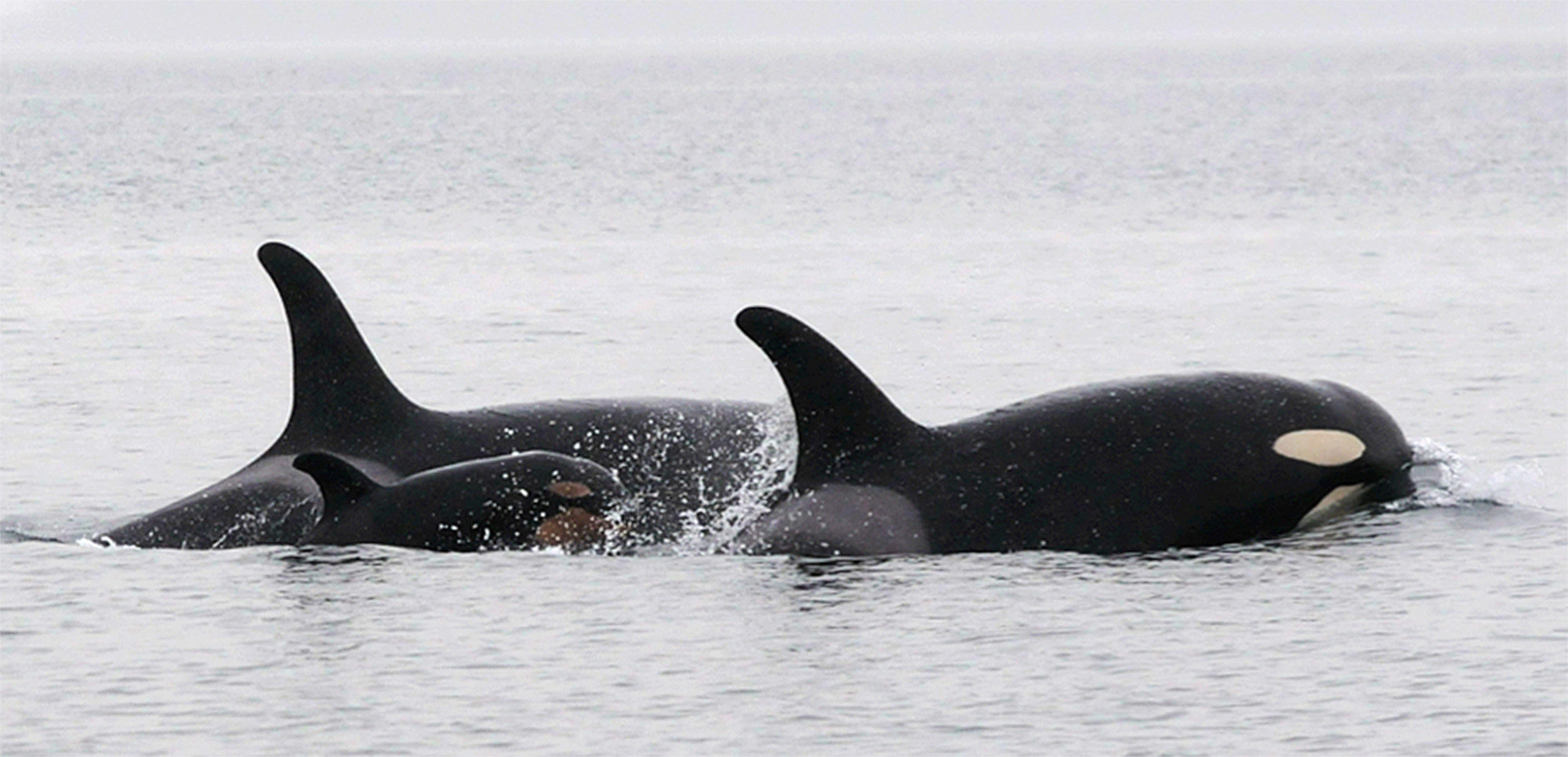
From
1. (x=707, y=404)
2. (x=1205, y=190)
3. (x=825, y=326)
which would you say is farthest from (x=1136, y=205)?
(x=707, y=404)

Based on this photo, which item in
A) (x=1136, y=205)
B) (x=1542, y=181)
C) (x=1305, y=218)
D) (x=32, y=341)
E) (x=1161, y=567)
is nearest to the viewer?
(x=1161, y=567)

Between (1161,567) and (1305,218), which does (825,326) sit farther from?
(1305,218)

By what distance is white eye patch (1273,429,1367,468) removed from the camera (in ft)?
49.9

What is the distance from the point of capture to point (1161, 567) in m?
Answer: 14.8

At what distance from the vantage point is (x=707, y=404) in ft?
56.5

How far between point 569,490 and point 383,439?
5.24ft

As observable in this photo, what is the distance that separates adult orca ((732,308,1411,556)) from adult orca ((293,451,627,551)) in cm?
95

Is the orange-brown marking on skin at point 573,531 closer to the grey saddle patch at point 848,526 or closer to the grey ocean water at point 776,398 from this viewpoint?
the grey ocean water at point 776,398

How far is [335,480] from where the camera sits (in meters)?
15.8

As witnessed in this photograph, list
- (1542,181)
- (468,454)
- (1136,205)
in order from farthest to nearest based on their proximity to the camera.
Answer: (1542,181)
(1136,205)
(468,454)

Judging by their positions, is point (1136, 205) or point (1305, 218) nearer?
point (1305, 218)

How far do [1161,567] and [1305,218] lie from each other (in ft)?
113

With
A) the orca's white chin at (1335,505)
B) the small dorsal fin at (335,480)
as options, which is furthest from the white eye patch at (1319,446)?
the small dorsal fin at (335,480)

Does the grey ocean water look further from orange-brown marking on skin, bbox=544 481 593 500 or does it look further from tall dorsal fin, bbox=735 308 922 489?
tall dorsal fin, bbox=735 308 922 489
